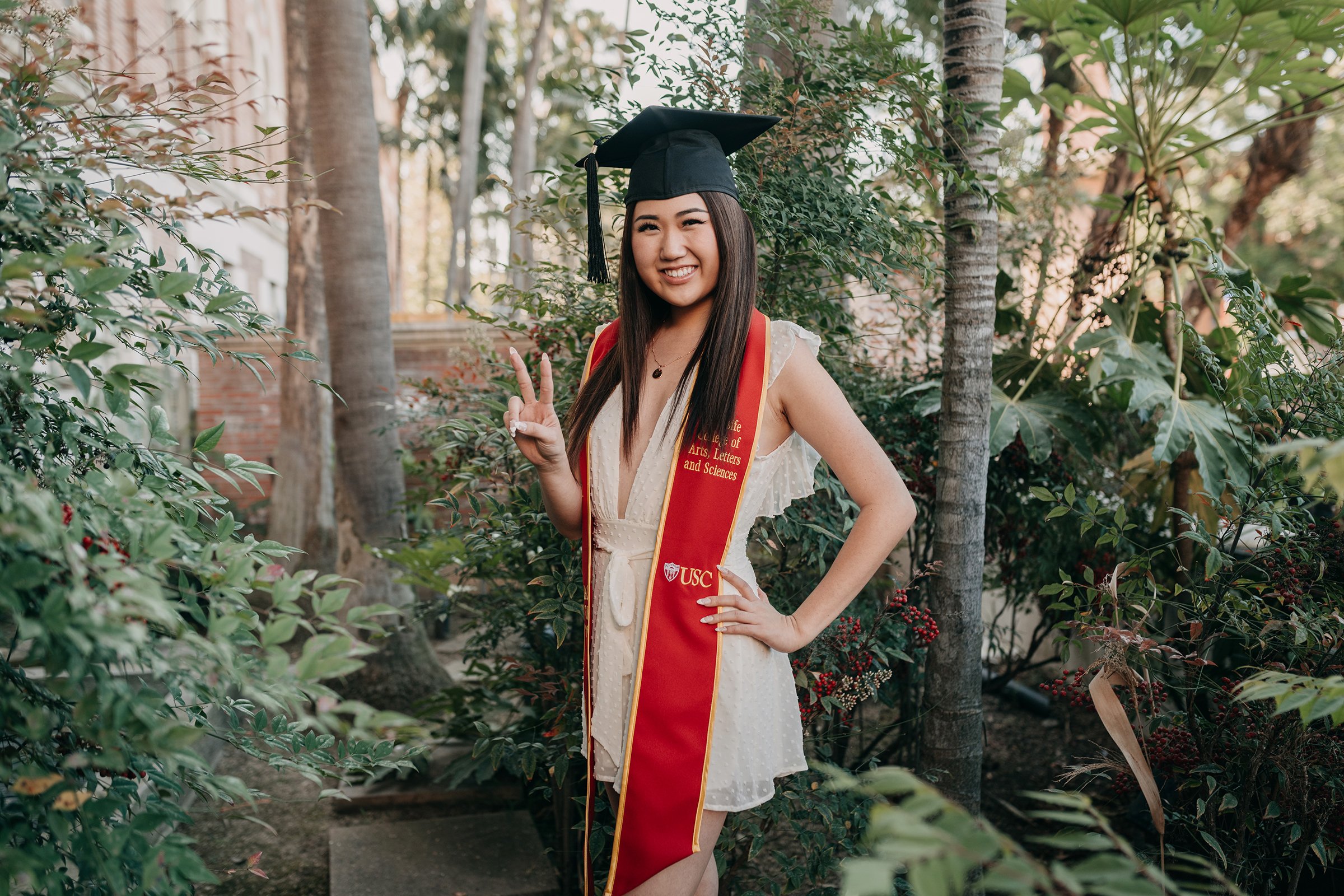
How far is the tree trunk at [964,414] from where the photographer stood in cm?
265

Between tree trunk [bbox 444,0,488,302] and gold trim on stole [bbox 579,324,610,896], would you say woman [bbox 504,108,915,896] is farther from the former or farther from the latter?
tree trunk [bbox 444,0,488,302]

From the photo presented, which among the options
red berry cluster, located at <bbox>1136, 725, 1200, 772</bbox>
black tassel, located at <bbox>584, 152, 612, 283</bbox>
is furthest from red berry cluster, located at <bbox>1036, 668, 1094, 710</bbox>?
black tassel, located at <bbox>584, 152, 612, 283</bbox>

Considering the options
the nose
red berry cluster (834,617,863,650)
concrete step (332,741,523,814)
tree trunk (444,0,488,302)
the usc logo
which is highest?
tree trunk (444,0,488,302)

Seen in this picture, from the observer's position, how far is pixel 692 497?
186cm

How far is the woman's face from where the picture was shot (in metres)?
1.91

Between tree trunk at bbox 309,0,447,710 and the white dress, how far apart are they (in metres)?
2.66

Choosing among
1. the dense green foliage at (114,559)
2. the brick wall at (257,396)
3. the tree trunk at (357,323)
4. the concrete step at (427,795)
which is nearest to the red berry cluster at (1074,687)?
the dense green foliage at (114,559)

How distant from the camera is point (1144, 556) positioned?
2258mm

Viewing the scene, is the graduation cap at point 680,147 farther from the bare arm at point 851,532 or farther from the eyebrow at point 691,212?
the bare arm at point 851,532

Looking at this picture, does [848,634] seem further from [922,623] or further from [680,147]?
[680,147]

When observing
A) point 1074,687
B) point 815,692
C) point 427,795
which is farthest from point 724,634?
point 427,795

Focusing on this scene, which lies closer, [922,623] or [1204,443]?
[922,623]

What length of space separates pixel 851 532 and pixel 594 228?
1001mm

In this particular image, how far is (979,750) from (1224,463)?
126 centimetres
